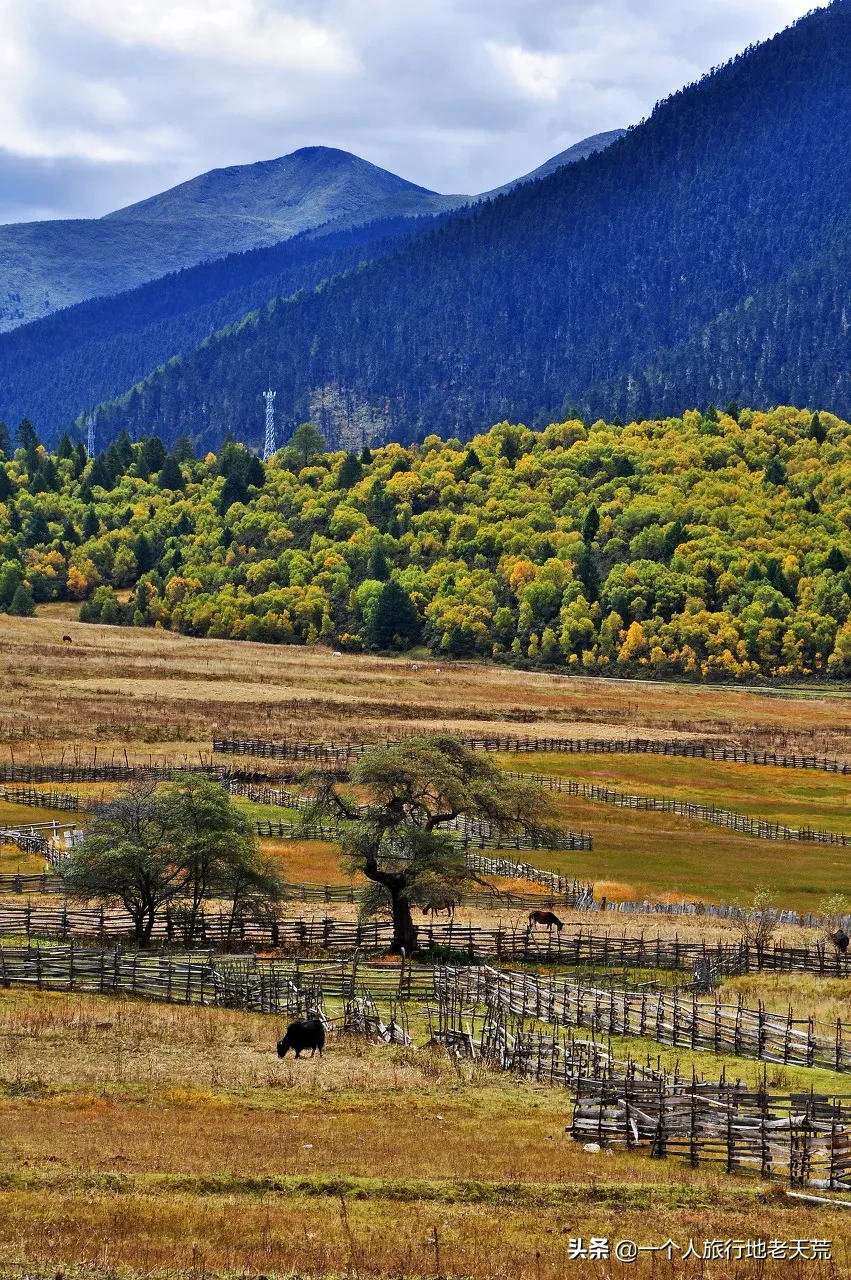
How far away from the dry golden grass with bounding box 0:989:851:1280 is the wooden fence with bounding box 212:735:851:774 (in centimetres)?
6460

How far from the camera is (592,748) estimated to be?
357ft

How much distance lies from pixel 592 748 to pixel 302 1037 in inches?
2961

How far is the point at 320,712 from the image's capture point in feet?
407

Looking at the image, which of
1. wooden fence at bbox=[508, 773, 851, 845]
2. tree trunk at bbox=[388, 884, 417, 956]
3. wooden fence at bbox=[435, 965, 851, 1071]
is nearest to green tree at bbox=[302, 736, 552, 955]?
tree trunk at bbox=[388, 884, 417, 956]

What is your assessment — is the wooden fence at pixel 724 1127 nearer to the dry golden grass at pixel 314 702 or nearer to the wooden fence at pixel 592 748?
A: the wooden fence at pixel 592 748

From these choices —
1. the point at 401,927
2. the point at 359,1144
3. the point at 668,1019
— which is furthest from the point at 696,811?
the point at 359,1144

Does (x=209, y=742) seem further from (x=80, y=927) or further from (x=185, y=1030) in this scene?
(x=185, y=1030)

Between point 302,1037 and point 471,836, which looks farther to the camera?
point 471,836

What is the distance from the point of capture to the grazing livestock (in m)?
35.1

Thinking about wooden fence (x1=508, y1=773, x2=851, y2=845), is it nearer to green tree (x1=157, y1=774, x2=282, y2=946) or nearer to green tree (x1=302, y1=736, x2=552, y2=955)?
green tree (x1=302, y1=736, x2=552, y2=955)

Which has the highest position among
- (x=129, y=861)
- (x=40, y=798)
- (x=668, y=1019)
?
(x=129, y=861)

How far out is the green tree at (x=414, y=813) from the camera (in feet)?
167

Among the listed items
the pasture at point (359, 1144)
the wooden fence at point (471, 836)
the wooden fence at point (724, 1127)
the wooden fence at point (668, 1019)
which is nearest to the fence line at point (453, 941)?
the pasture at point (359, 1144)

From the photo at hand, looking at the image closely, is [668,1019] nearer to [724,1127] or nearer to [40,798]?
[724,1127]
